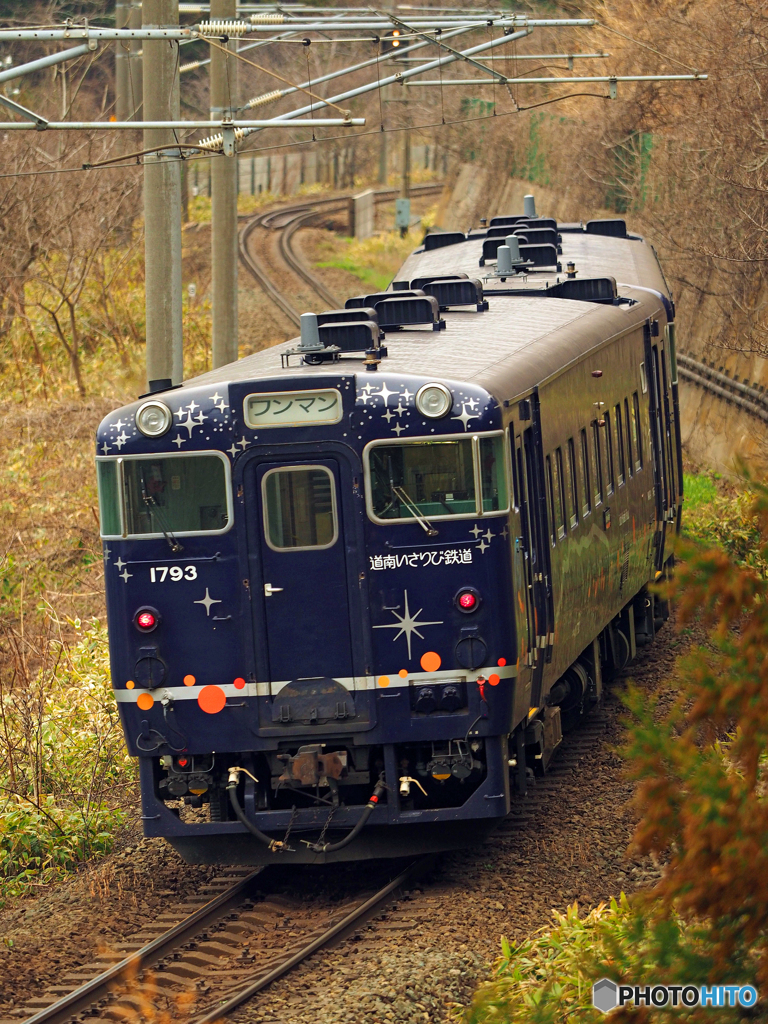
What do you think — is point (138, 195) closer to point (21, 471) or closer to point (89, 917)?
point (21, 471)

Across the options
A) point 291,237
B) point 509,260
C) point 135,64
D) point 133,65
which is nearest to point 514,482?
point 509,260

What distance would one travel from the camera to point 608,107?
30.3m

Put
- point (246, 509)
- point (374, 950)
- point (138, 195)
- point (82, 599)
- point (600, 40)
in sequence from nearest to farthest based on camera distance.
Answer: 1. point (374, 950)
2. point (246, 509)
3. point (82, 599)
4. point (600, 40)
5. point (138, 195)

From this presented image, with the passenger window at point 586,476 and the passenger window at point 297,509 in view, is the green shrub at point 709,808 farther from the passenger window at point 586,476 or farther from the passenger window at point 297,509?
the passenger window at point 586,476

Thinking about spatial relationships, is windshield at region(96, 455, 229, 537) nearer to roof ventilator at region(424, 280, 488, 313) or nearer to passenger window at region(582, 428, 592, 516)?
passenger window at region(582, 428, 592, 516)

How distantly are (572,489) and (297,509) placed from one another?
271 cm

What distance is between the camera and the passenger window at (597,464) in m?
11.8

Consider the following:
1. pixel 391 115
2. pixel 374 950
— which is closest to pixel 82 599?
pixel 374 950

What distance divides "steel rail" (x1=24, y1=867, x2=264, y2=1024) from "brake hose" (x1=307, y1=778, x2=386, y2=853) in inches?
25.6

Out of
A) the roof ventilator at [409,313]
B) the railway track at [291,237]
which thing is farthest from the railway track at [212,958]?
A: the railway track at [291,237]

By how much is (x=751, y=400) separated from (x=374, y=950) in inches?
618

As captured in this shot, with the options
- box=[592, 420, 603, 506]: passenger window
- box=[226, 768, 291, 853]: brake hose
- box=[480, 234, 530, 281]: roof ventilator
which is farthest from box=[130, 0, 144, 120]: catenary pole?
box=[226, 768, 291, 853]: brake hose

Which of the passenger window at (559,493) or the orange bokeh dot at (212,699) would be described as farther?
the passenger window at (559,493)

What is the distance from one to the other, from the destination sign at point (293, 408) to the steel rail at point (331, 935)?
278 centimetres
